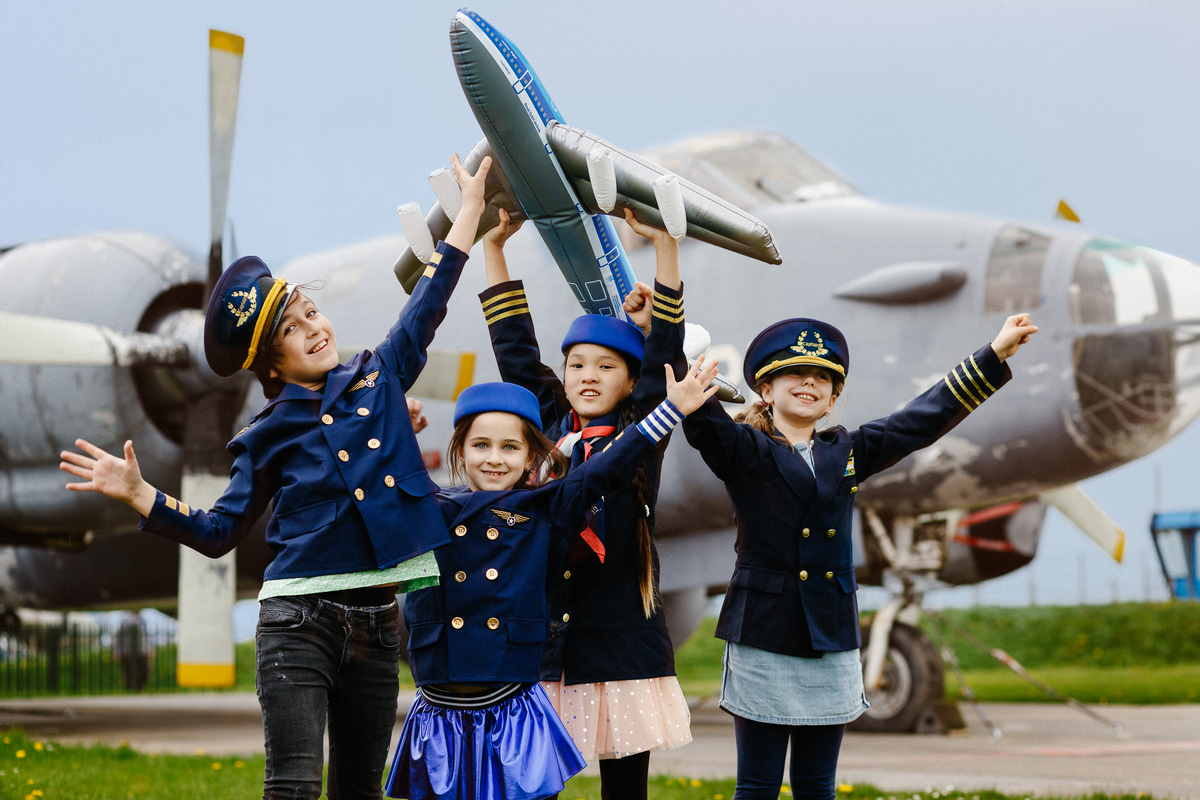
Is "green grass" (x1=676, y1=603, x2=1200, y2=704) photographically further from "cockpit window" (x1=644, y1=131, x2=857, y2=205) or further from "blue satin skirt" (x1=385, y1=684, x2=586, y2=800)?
"blue satin skirt" (x1=385, y1=684, x2=586, y2=800)

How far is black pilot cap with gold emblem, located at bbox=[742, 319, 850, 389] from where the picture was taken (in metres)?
2.75

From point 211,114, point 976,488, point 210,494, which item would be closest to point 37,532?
point 210,494

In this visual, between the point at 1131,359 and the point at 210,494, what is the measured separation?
→ 5.48 meters

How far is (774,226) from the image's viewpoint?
262 inches

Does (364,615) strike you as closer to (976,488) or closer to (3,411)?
(976,488)

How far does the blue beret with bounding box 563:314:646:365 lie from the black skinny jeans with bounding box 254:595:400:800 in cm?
75

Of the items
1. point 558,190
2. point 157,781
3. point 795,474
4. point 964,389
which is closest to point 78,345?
point 157,781

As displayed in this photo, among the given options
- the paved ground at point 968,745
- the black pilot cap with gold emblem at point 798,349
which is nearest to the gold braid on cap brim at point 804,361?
the black pilot cap with gold emblem at point 798,349

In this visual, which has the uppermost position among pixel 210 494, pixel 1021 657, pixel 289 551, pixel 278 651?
pixel 210 494

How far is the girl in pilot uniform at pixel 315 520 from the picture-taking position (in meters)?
2.29

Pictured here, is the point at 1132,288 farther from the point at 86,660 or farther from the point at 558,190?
the point at 86,660

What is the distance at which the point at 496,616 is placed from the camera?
2418 millimetres

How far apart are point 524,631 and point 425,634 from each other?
0.71ft

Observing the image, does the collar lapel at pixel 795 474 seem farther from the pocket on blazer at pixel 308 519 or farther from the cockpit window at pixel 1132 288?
the cockpit window at pixel 1132 288
